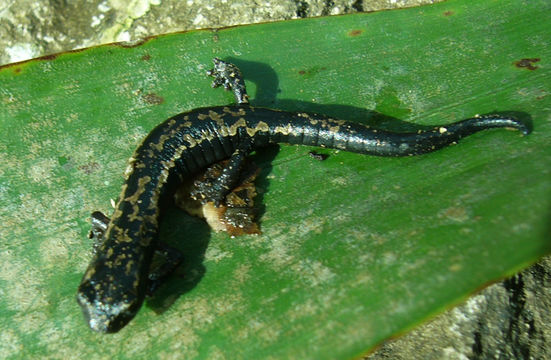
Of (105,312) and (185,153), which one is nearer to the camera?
(105,312)

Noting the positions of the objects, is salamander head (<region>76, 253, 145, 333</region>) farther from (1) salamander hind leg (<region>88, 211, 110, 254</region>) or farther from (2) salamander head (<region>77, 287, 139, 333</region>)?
(1) salamander hind leg (<region>88, 211, 110, 254</region>)

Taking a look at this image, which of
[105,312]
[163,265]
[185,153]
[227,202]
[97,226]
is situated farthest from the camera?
[185,153]

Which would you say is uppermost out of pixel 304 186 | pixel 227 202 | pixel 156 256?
pixel 304 186

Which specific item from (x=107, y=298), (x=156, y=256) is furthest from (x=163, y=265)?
(x=107, y=298)

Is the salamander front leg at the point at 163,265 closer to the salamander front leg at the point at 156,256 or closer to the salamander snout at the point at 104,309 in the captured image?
the salamander front leg at the point at 156,256

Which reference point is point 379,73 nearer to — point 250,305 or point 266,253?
point 266,253

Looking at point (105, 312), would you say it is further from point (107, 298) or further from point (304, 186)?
point (304, 186)

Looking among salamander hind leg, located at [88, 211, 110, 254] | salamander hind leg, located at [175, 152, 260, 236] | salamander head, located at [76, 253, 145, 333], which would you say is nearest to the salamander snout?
salamander head, located at [76, 253, 145, 333]
